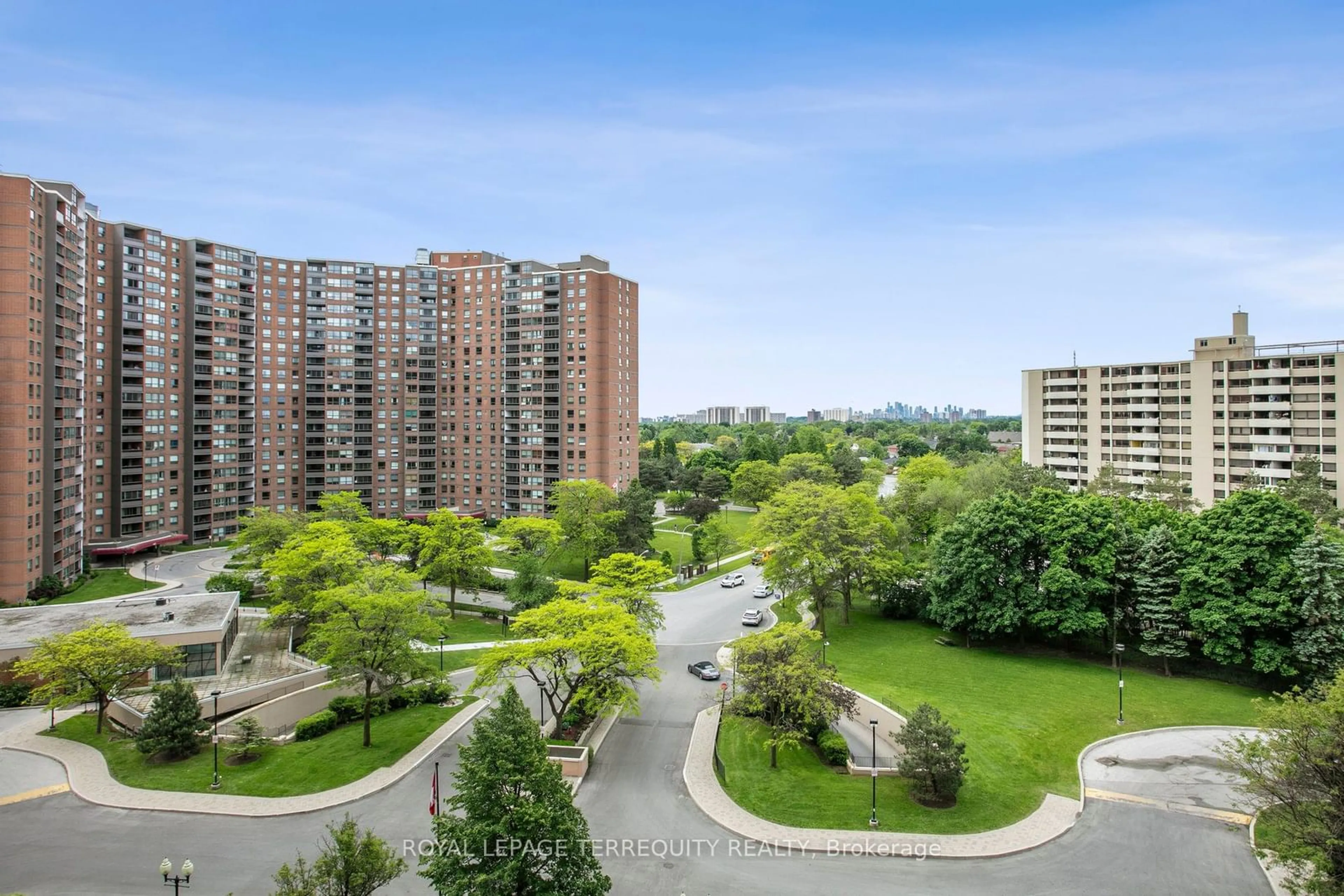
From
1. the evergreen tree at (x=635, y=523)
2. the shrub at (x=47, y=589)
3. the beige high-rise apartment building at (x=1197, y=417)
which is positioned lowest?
the shrub at (x=47, y=589)

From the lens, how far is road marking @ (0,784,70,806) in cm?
2727

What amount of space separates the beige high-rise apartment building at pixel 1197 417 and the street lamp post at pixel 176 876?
89799 millimetres

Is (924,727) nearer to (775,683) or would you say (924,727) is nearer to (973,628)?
Result: (775,683)

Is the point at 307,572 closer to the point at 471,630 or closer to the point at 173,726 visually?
the point at 471,630

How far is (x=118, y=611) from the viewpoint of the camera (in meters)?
43.9

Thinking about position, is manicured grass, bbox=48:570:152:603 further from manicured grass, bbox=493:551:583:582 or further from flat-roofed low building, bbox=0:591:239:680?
manicured grass, bbox=493:551:583:582

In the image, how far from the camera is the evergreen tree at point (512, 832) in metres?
18.6

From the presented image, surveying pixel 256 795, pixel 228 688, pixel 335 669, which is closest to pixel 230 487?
pixel 228 688

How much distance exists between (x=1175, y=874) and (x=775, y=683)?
573 inches

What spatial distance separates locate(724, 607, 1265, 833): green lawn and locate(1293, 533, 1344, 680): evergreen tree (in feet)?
11.8

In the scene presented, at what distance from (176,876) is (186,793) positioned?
6216mm

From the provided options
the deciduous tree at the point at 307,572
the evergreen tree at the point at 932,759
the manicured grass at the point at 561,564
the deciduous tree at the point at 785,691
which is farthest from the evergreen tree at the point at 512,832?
the manicured grass at the point at 561,564

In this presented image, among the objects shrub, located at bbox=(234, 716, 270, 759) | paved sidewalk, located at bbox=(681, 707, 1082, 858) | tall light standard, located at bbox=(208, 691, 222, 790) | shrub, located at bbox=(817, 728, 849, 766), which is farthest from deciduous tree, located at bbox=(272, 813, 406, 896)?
shrub, located at bbox=(817, 728, 849, 766)

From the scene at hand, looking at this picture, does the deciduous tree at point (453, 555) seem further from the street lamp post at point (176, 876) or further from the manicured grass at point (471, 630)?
the street lamp post at point (176, 876)
